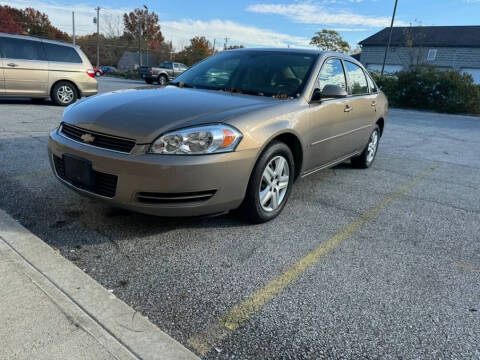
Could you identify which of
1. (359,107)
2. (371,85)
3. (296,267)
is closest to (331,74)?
(359,107)

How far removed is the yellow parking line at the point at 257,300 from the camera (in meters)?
1.93

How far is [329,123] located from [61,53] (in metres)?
8.81

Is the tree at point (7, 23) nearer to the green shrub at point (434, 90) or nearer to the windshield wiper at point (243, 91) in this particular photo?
the green shrub at point (434, 90)

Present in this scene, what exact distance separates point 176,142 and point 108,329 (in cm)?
128

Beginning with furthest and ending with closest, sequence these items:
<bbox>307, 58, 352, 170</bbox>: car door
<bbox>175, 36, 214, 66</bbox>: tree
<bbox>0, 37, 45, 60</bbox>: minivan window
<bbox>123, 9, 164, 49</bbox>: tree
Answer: <bbox>123, 9, 164, 49</bbox>: tree < <bbox>175, 36, 214, 66</bbox>: tree < <bbox>0, 37, 45, 60</bbox>: minivan window < <bbox>307, 58, 352, 170</bbox>: car door

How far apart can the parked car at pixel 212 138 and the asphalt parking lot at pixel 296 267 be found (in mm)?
331

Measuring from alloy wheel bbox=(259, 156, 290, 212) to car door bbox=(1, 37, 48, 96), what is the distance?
867 centimetres

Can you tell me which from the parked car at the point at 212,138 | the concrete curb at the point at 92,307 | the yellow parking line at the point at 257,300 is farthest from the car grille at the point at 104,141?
the yellow parking line at the point at 257,300

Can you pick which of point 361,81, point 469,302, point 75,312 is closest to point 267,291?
point 75,312

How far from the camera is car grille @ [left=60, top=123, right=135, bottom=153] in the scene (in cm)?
269

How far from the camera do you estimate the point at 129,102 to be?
3.17 m

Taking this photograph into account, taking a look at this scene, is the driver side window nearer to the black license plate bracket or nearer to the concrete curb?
the black license plate bracket

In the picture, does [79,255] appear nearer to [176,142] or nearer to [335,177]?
[176,142]

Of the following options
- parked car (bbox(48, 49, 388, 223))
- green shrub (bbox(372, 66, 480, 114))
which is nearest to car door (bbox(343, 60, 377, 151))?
parked car (bbox(48, 49, 388, 223))
